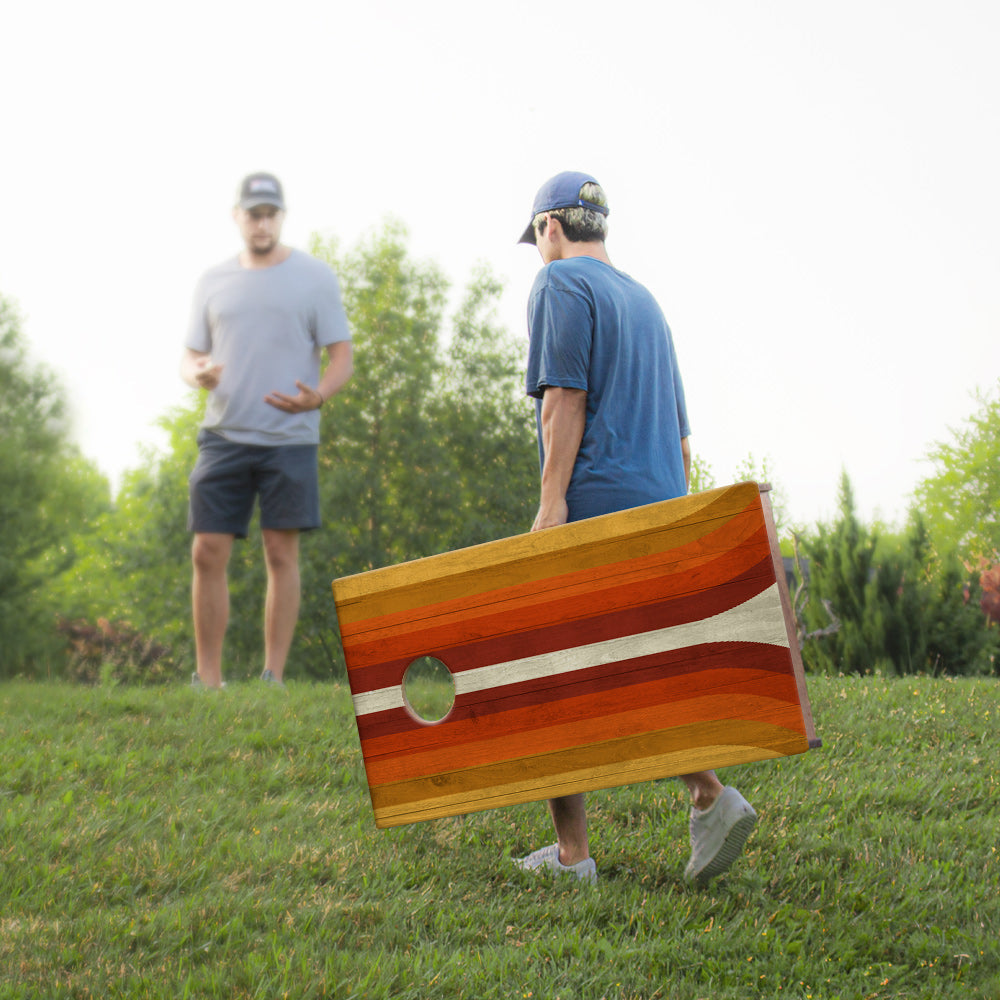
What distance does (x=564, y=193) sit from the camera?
2.92 m

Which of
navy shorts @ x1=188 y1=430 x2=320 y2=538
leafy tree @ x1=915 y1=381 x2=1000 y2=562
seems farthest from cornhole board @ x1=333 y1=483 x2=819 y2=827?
leafy tree @ x1=915 y1=381 x2=1000 y2=562

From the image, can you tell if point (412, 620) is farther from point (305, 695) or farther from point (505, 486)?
point (505, 486)

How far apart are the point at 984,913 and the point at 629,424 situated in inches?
77.2

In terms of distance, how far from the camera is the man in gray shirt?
204 inches

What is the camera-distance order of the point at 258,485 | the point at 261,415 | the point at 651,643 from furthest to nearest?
the point at 258,485, the point at 261,415, the point at 651,643

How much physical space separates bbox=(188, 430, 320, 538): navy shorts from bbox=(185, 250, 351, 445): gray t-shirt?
0.07 metres

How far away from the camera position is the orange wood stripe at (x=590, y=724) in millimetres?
2256

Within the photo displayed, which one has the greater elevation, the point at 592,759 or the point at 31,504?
the point at 31,504

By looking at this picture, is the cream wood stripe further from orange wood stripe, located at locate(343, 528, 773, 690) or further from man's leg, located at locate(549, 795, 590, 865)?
man's leg, located at locate(549, 795, 590, 865)

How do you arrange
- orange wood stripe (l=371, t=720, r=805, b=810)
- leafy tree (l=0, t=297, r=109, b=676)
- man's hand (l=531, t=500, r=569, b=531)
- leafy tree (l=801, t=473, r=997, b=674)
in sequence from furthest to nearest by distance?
leafy tree (l=0, t=297, r=109, b=676), leafy tree (l=801, t=473, r=997, b=674), man's hand (l=531, t=500, r=569, b=531), orange wood stripe (l=371, t=720, r=805, b=810)

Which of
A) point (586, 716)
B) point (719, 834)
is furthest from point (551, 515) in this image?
point (719, 834)

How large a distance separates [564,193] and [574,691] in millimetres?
1555

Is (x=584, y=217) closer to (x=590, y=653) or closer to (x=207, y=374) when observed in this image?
(x=590, y=653)

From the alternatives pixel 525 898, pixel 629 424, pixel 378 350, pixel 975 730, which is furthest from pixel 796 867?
pixel 378 350
